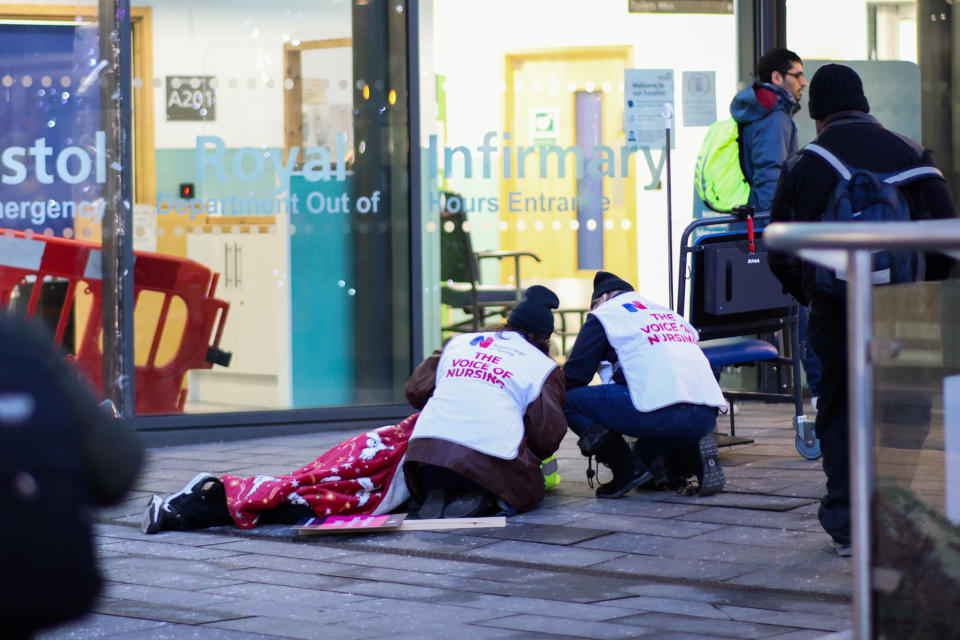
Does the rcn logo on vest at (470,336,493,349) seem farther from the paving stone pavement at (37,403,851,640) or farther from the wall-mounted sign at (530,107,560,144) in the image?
the wall-mounted sign at (530,107,560,144)

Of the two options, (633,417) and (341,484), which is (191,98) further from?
(633,417)

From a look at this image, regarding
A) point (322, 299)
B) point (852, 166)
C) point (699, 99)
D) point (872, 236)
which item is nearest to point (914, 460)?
point (872, 236)

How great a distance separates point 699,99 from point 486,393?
4.27 meters

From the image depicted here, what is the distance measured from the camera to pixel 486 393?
19.8 ft

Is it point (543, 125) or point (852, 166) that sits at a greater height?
point (543, 125)

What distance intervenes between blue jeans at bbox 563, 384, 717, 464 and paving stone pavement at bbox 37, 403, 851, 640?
0.97 ft

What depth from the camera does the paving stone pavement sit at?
431 cm

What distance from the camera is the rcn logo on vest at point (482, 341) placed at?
20.4 ft

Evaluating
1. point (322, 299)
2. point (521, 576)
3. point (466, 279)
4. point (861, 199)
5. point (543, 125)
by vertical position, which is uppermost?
point (543, 125)

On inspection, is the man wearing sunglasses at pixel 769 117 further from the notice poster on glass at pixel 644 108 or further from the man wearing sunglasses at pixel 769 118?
the notice poster on glass at pixel 644 108

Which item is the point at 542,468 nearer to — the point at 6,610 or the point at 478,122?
the point at 478,122

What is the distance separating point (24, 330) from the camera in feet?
7.02

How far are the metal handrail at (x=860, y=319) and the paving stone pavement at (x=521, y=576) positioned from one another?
1.21m

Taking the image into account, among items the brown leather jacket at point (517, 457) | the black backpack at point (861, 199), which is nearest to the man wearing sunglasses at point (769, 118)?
the brown leather jacket at point (517, 457)
